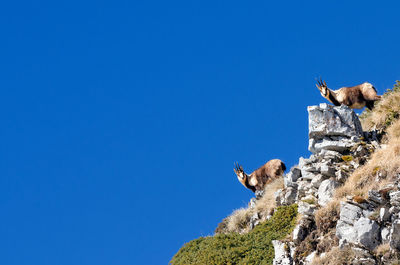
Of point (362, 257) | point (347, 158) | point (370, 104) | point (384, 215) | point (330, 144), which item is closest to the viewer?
point (362, 257)

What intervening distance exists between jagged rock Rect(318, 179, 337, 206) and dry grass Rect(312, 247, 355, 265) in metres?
2.74

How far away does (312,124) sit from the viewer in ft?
77.6

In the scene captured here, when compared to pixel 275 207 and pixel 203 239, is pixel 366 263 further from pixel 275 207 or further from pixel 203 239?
pixel 203 239

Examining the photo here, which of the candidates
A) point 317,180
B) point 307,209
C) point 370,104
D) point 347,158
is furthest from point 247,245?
point 370,104

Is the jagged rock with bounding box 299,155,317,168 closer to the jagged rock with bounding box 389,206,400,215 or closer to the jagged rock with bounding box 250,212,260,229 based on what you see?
the jagged rock with bounding box 250,212,260,229

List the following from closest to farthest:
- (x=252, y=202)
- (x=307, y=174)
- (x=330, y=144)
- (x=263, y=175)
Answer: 1. (x=307, y=174)
2. (x=330, y=144)
3. (x=252, y=202)
4. (x=263, y=175)

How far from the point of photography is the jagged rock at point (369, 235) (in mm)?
16469

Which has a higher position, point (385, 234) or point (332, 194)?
point (332, 194)

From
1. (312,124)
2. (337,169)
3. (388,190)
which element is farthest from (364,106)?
(388,190)

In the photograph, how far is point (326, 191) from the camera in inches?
794

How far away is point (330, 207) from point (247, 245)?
4.64 metres

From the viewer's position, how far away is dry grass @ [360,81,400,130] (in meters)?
24.0

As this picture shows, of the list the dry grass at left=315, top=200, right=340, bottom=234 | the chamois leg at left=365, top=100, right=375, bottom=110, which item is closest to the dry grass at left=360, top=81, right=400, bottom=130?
the chamois leg at left=365, top=100, right=375, bottom=110

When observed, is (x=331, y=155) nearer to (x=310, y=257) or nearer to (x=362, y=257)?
(x=310, y=257)
